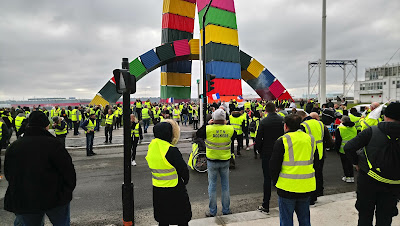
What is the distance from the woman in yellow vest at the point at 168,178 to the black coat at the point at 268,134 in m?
2.21

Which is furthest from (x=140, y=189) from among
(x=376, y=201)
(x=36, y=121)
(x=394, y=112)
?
(x=394, y=112)

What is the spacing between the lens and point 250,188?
624cm

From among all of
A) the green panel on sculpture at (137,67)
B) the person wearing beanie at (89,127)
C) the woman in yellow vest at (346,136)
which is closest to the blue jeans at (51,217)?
the woman in yellow vest at (346,136)

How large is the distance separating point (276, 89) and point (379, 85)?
61472 mm

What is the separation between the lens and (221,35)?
24.1 meters

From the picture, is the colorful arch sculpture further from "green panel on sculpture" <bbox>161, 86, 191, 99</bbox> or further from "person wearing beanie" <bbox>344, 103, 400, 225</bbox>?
"person wearing beanie" <bbox>344, 103, 400, 225</bbox>

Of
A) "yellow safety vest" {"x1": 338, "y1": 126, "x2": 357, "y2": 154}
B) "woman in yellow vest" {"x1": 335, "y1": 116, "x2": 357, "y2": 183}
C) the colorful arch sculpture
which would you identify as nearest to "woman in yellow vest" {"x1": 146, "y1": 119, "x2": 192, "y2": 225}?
"woman in yellow vest" {"x1": 335, "y1": 116, "x2": 357, "y2": 183}

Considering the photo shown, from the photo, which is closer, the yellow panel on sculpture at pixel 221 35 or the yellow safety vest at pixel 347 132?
the yellow safety vest at pixel 347 132

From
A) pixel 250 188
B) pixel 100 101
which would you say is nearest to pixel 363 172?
pixel 250 188

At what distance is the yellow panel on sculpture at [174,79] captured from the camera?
29719 mm

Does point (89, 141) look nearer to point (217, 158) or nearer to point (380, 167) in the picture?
point (217, 158)

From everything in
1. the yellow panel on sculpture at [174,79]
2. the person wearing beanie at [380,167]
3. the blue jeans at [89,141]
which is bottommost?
the blue jeans at [89,141]

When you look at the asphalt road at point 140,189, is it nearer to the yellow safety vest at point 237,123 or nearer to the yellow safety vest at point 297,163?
the yellow safety vest at point 237,123

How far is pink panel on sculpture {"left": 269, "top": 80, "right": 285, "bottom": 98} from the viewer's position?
94.5 ft
